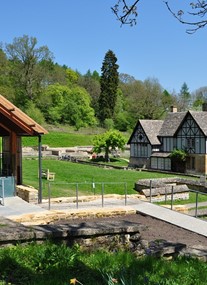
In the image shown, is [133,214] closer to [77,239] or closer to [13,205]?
[13,205]

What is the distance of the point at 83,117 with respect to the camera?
73062 millimetres

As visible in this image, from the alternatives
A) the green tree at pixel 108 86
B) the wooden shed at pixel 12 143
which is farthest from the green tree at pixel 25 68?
the wooden shed at pixel 12 143

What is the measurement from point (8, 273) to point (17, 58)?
63544mm

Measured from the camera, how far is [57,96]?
231 feet

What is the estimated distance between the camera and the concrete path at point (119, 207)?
43.7 ft

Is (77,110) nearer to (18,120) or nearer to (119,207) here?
(18,120)

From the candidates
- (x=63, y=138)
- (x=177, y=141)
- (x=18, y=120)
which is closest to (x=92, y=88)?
(x=63, y=138)

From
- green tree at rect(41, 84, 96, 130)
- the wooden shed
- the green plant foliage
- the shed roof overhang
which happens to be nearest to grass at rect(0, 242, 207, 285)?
the shed roof overhang

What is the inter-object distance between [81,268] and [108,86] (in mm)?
73041

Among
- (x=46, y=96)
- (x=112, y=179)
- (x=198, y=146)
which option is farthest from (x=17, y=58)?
(x=112, y=179)

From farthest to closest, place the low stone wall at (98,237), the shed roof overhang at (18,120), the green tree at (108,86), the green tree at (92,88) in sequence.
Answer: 1. the green tree at (92,88)
2. the green tree at (108,86)
3. the shed roof overhang at (18,120)
4. the low stone wall at (98,237)

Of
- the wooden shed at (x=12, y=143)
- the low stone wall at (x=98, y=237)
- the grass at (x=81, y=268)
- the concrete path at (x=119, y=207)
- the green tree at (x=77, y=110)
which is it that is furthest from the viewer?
the green tree at (x=77, y=110)

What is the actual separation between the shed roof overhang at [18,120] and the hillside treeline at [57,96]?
40871 millimetres

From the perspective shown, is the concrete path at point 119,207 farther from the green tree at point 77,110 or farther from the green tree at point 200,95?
the green tree at point 200,95
